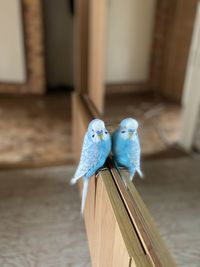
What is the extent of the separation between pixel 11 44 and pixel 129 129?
2990 mm

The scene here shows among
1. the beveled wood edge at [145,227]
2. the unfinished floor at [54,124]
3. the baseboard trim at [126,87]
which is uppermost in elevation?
the beveled wood edge at [145,227]

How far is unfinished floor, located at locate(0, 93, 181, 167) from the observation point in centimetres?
244

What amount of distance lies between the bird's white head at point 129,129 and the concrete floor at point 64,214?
29.5 inches

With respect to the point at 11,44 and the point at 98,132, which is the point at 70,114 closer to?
the point at 11,44

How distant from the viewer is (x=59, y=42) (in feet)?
12.7

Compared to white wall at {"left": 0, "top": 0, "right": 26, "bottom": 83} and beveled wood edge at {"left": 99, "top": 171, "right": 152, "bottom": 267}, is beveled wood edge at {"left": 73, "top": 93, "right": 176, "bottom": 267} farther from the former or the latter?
white wall at {"left": 0, "top": 0, "right": 26, "bottom": 83}

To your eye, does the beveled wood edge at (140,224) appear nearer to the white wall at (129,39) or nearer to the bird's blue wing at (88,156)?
the bird's blue wing at (88,156)

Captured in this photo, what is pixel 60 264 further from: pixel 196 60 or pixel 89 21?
pixel 196 60

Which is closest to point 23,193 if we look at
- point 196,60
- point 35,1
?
point 196,60

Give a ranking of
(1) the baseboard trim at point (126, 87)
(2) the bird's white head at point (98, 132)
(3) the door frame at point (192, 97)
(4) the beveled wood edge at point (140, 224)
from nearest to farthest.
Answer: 1. (4) the beveled wood edge at point (140, 224)
2. (2) the bird's white head at point (98, 132)
3. (3) the door frame at point (192, 97)
4. (1) the baseboard trim at point (126, 87)

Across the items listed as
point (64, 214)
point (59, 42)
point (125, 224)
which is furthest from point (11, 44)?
point (125, 224)

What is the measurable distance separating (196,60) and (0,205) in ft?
6.44

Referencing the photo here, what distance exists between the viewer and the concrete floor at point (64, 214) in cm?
151

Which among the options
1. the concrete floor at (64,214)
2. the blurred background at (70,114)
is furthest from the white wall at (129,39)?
the concrete floor at (64,214)
